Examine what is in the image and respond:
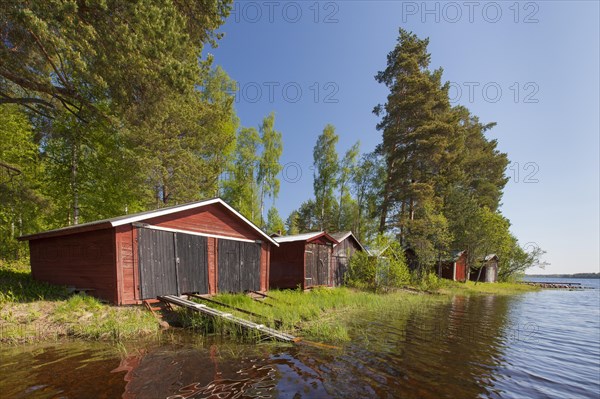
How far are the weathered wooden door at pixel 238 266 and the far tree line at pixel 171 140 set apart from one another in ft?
21.8

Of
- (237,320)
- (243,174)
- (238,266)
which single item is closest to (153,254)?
(237,320)

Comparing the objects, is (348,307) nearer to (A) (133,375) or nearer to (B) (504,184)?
(A) (133,375)

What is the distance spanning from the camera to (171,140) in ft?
61.3

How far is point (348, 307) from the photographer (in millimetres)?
15617

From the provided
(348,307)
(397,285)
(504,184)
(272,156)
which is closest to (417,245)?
(397,285)

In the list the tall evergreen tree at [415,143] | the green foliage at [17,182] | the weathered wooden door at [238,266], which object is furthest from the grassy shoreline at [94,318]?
the tall evergreen tree at [415,143]

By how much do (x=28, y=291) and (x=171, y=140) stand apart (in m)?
10.5

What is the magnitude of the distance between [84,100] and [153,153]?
6708mm

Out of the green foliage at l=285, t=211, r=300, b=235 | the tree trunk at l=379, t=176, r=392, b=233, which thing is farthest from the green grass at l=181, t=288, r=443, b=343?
the green foliage at l=285, t=211, r=300, b=235

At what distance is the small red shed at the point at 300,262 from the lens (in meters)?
20.0

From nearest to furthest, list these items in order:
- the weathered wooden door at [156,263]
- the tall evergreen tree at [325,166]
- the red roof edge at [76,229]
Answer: the red roof edge at [76,229] → the weathered wooden door at [156,263] → the tall evergreen tree at [325,166]

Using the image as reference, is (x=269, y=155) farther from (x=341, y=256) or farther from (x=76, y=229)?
(x=76, y=229)

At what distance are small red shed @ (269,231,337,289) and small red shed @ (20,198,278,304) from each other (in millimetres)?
4416

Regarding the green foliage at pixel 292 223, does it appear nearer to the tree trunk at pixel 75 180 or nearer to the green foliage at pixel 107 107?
the green foliage at pixel 107 107
